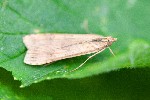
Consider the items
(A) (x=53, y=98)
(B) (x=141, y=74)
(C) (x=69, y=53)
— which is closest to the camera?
(B) (x=141, y=74)

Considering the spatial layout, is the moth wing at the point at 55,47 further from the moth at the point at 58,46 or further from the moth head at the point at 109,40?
the moth head at the point at 109,40

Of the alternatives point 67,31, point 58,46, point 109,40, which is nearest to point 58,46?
point 58,46

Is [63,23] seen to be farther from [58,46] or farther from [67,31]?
[58,46]

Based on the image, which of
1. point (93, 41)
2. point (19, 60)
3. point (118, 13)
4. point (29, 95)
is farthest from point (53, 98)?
point (118, 13)

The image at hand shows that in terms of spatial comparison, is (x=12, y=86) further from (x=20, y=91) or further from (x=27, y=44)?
(x=27, y=44)

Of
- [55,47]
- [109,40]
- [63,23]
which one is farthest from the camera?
[55,47]

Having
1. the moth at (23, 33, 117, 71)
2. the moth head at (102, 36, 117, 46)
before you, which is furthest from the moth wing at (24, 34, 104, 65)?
the moth head at (102, 36, 117, 46)

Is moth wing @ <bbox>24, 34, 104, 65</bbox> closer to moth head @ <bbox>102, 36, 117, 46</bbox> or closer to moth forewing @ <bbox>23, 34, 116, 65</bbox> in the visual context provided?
moth forewing @ <bbox>23, 34, 116, 65</bbox>
